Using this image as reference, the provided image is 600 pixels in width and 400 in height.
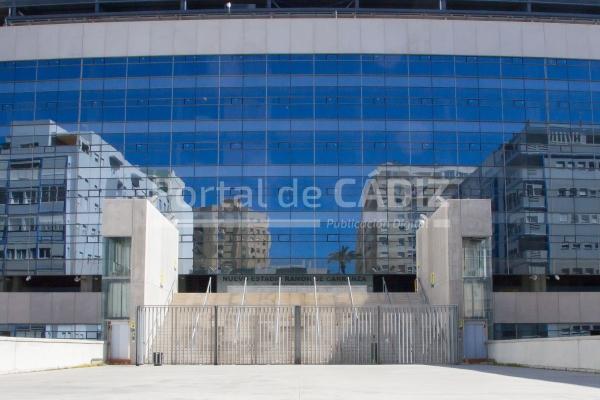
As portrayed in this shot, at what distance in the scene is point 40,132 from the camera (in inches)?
2105

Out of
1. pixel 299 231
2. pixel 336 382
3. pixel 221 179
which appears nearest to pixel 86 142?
pixel 221 179

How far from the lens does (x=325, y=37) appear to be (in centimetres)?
5362

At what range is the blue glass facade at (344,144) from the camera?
5200 cm

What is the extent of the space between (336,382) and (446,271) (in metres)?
14.9

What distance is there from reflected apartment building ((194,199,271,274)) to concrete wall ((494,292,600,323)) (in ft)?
47.1

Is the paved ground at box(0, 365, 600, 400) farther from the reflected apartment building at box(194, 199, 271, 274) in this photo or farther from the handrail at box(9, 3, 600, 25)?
the handrail at box(9, 3, 600, 25)

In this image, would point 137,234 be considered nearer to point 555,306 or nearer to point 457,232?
point 457,232

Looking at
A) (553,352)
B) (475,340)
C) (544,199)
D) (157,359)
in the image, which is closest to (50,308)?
(157,359)

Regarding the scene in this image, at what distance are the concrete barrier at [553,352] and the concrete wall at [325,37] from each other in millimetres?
26070

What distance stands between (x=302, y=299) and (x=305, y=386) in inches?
878

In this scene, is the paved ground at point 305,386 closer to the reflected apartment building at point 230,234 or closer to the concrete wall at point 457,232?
the concrete wall at point 457,232

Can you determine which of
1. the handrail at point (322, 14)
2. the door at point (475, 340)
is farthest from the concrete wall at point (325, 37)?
the door at point (475, 340)

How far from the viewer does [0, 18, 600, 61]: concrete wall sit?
2110 inches

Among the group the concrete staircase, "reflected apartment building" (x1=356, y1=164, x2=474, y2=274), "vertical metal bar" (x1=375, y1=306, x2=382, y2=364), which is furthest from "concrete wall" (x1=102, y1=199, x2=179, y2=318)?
"reflected apartment building" (x1=356, y1=164, x2=474, y2=274)
